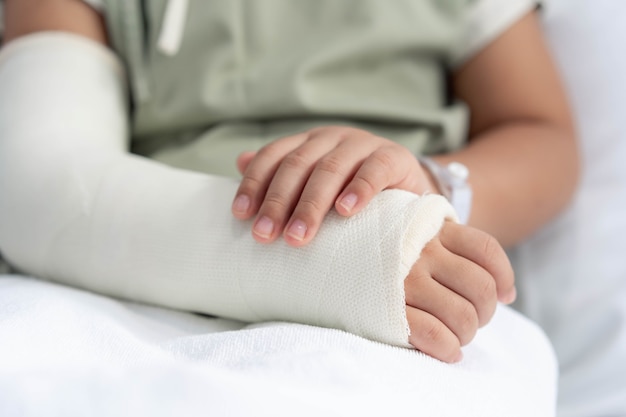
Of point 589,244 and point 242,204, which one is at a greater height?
point 242,204

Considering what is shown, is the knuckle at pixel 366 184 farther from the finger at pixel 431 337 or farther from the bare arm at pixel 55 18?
the bare arm at pixel 55 18

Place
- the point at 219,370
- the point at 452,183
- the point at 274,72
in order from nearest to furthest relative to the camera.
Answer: the point at 219,370
the point at 452,183
the point at 274,72

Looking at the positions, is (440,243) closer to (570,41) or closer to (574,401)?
(574,401)

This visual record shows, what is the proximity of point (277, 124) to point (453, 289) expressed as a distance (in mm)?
366

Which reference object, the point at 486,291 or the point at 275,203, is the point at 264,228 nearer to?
the point at 275,203

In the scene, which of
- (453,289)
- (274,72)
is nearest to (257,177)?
(453,289)

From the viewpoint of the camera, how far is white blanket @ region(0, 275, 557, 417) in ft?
1.16

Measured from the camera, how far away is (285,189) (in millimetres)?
512

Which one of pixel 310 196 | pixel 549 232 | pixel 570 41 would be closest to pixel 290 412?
pixel 310 196

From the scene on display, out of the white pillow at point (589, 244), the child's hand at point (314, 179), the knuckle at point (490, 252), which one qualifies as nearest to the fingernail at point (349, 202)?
the child's hand at point (314, 179)

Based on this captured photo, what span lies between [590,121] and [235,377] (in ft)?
2.22

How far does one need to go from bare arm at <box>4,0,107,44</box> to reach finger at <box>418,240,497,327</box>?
0.53 m

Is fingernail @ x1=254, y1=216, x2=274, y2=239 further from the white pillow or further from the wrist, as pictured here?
the white pillow

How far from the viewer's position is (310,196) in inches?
19.6
